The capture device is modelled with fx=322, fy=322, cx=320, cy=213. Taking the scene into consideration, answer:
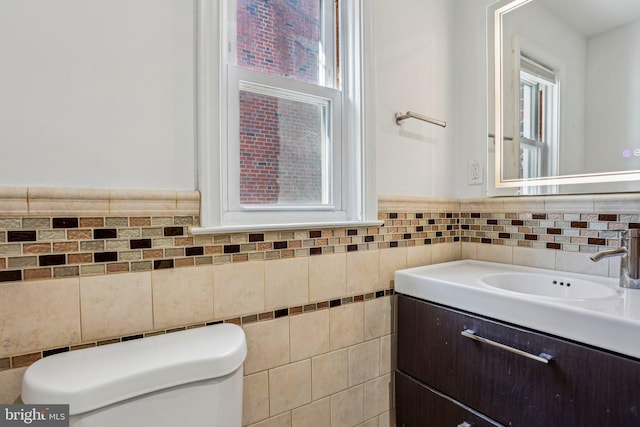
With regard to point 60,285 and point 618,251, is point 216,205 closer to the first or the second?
point 60,285

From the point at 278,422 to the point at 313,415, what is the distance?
14 cm

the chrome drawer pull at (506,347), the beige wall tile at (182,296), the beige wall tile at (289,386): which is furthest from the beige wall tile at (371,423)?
the beige wall tile at (182,296)

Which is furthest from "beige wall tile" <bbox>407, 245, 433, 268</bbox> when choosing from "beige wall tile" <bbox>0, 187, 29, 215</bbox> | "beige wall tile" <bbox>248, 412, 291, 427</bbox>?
"beige wall tile" <bbox>0, 187, 29, 215</bbox>

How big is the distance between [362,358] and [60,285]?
3.19 ft

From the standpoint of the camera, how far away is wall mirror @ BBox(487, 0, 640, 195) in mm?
1084

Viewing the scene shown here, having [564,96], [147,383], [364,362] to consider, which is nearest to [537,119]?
[564,96]

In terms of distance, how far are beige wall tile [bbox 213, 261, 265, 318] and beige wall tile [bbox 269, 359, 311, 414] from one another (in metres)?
0.23

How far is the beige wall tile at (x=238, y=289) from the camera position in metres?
0.92

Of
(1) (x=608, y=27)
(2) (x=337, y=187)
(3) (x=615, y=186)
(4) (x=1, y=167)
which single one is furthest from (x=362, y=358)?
(1) (x=608, y=27)

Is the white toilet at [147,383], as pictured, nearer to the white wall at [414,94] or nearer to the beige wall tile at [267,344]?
the beige wall tile at [267,344]

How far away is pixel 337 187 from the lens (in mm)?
1279

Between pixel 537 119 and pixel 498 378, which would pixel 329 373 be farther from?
pixel 537 119

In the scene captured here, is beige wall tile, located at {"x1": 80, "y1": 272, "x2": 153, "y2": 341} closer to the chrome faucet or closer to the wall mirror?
the chrome faucet

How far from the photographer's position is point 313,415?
1.11 m
